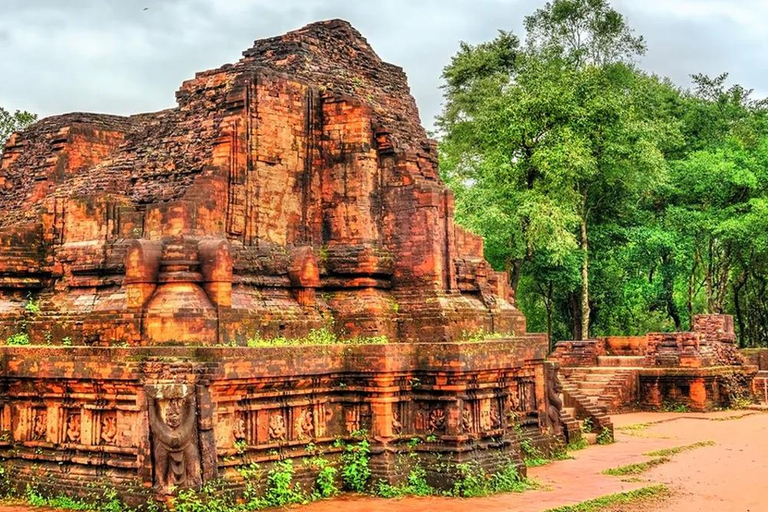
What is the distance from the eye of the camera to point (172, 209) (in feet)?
40.1

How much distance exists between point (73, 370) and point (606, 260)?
2479 centimetres

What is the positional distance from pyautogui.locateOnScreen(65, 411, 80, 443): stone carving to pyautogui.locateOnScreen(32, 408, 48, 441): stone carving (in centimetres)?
43

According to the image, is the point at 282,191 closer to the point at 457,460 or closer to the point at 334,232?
the point at 334,232

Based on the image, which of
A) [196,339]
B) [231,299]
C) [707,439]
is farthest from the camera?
[707,439]

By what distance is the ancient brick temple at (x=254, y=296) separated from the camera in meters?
11.3

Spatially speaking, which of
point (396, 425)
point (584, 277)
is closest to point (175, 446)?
point (396, 425)

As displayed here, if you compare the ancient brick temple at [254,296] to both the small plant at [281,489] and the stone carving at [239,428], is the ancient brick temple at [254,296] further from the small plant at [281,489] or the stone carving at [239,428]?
the small plant at [281,489]

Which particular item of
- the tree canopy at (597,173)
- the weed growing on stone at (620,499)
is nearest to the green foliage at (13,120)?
the tree canopy at (597,173)

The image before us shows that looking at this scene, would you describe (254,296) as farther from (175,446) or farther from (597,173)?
(597,173)

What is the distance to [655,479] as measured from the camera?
46.1 feet

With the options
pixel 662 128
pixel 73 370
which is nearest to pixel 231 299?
pixel 73 370

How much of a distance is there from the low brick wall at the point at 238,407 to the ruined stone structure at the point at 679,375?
12992 millimetres

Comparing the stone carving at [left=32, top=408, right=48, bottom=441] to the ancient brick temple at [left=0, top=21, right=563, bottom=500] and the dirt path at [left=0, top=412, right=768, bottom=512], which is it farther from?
the dirt path at [left=0, top=412, right=768, bottom=512]

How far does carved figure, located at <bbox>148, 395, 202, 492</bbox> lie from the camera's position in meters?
10.5
